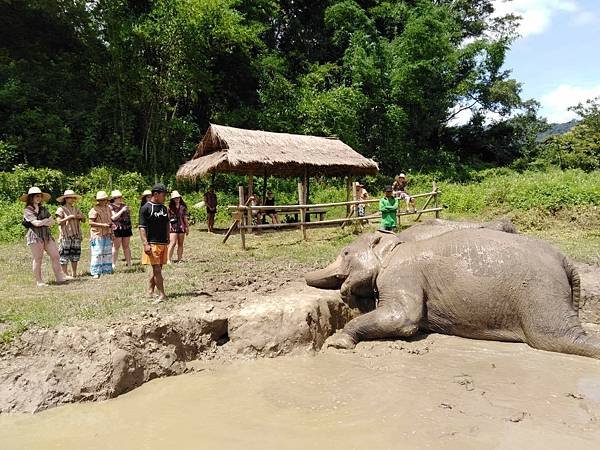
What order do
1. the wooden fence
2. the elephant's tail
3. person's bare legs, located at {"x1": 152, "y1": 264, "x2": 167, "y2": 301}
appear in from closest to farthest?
the elephant's tail < person's bare legs, located at {"x1": 152, "y1": 264, "x2": 167, "y2": 301} < the wooden fence

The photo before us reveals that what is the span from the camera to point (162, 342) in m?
5.18

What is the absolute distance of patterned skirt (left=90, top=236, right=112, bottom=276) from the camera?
27.3 feet

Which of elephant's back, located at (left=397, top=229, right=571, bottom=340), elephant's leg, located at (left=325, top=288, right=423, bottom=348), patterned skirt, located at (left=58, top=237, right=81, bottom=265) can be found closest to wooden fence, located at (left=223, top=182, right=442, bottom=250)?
patterned skirt, located at (left=58, top=237, right=81, bottom=265)

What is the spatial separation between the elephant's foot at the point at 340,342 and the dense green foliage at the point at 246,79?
16229 mm

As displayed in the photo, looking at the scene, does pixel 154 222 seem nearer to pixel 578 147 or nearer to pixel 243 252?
pixel 243 252

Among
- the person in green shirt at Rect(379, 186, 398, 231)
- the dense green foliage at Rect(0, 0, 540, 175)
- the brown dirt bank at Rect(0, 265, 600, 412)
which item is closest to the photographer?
the brown dirt bank at Rect(0, 265, 600, 412)

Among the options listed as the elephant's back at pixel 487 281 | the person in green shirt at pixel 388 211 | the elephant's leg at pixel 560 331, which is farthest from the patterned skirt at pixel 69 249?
the elephant's leg at pixel 560 331

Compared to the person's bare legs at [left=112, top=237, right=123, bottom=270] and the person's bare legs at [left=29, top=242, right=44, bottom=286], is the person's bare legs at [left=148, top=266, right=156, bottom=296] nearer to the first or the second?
the person's bare legs at [left=29, top=242, right=44, bottom=286]

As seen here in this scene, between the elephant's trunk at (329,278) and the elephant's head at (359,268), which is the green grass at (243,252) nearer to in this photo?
the elephant's trunk at (329,278)

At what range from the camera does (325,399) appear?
423cm

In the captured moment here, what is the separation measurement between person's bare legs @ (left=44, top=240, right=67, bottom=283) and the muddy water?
3.86 metres

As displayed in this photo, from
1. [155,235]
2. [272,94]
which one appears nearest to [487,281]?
[155,235]

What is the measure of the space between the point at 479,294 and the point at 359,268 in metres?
1.45

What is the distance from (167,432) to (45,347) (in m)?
1.94
